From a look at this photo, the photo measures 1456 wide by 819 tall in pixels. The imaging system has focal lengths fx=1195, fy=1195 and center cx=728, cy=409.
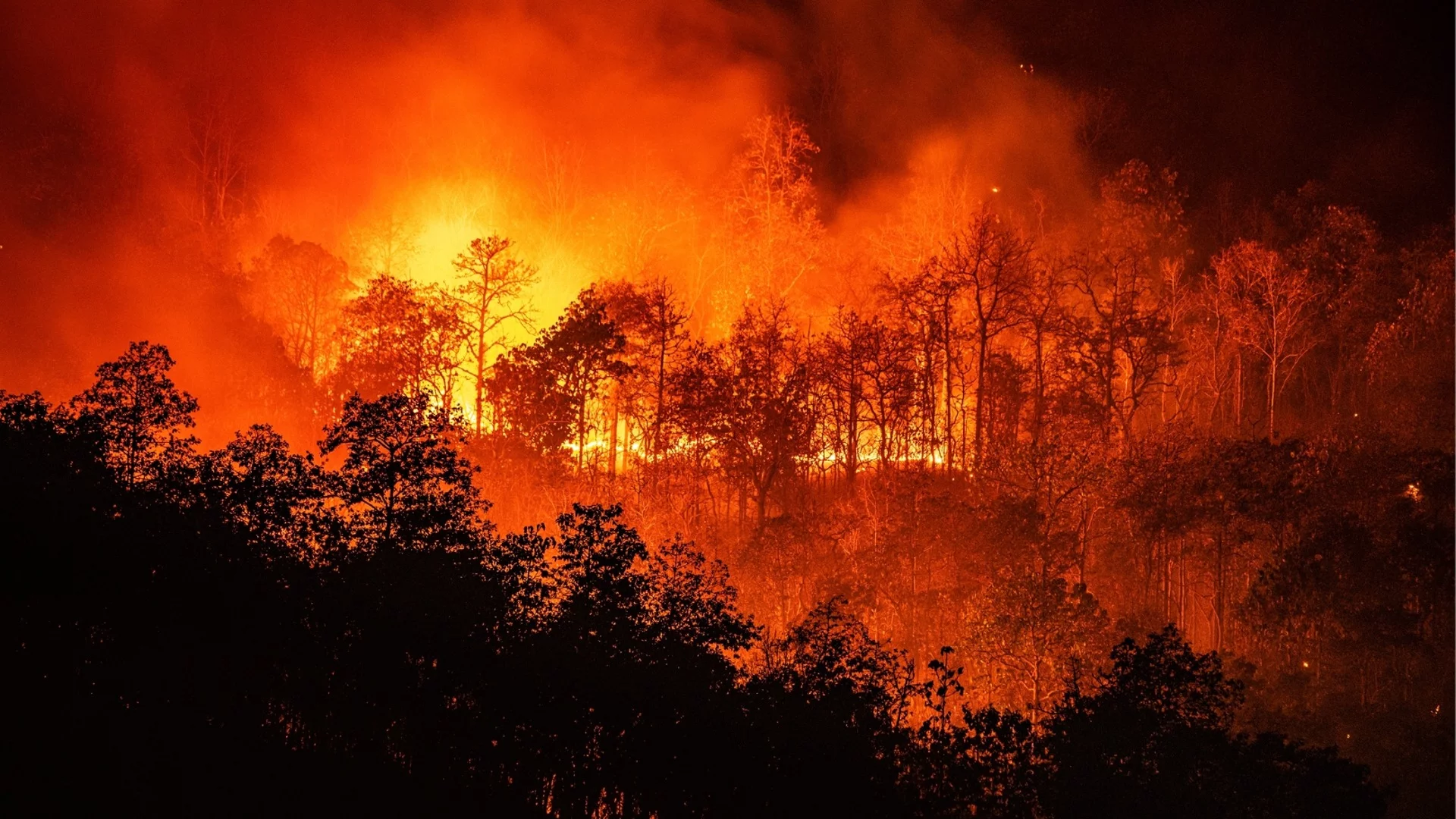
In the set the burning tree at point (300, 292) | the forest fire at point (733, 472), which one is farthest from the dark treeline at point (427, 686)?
the burning tree at point (300, 292)

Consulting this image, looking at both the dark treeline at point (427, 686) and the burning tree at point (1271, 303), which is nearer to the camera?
the dark treeline at point (427, 686)

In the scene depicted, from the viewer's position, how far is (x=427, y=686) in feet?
44.8

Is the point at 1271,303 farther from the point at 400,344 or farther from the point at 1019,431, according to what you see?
the point at 400,344

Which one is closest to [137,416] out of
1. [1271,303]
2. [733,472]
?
[733,472]

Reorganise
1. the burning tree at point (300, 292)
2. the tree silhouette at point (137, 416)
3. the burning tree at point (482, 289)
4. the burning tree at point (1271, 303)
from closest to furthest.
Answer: the tree silhouette at point (137, 416)
the burning tree at point (482, 289)
the burning tree at point (300, 292)
the burning tree at point (1271, 303)

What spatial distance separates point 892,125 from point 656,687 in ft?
204

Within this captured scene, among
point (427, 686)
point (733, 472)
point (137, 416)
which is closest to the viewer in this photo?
point (427, 686)

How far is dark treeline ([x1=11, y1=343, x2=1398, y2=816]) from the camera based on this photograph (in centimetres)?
1266

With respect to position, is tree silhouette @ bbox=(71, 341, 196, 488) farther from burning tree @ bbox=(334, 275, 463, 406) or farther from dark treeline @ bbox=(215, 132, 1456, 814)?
burning tree @ bbox=(334, 275, 463, 406)

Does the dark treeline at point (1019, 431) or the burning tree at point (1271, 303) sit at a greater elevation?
the burning tree at point (1271, 303)

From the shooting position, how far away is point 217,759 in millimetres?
12438

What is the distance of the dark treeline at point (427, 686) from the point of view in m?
12.7

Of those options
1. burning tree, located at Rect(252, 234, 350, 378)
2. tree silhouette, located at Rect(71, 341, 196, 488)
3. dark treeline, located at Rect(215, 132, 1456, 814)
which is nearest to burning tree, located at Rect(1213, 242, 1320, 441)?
dark treeline, located at Rect(215, 132, 1456, 814)

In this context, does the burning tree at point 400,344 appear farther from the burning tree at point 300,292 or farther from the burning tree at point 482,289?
the burning tree at point 300,292
